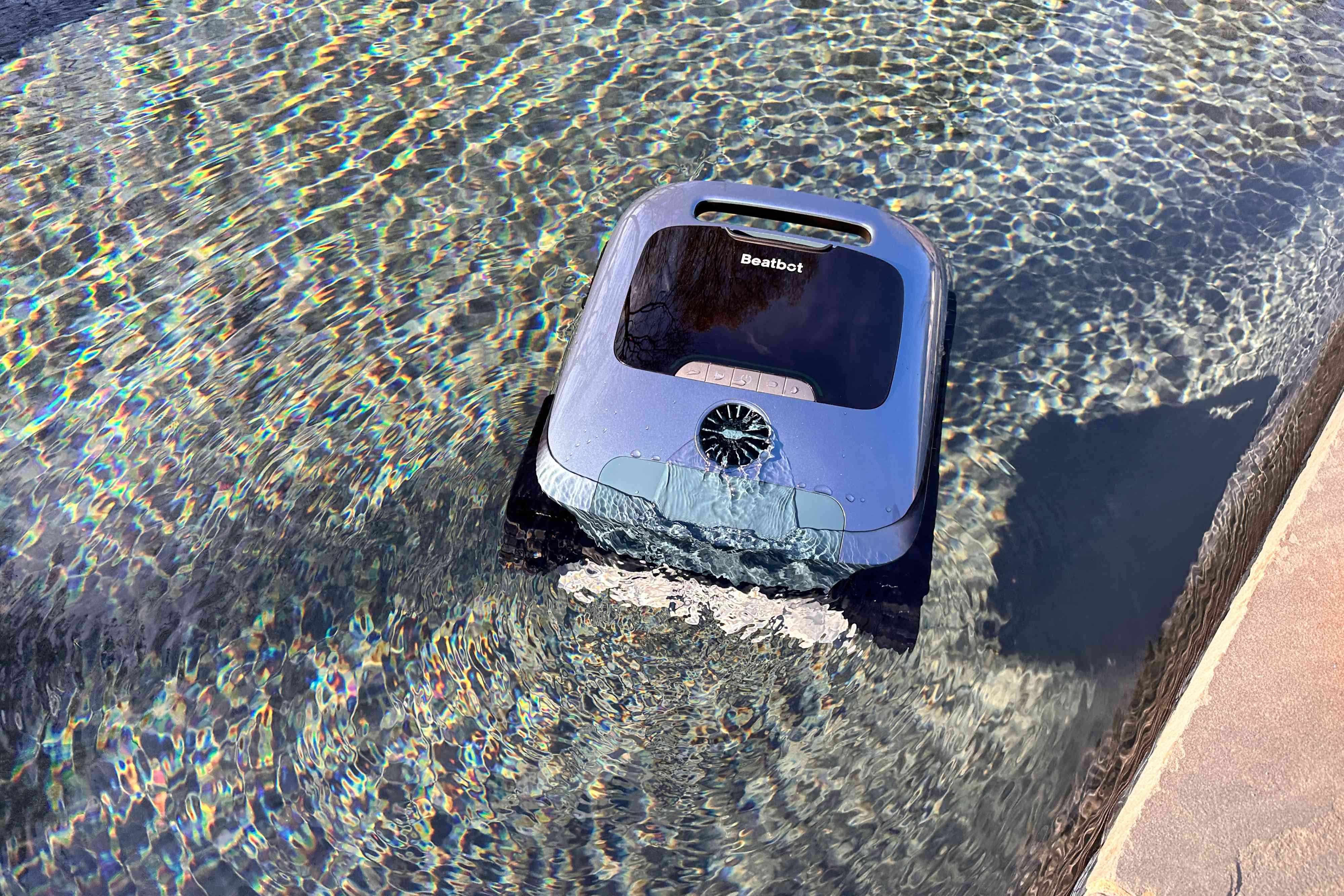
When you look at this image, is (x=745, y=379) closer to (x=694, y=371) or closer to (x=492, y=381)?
(x=694, y=371)

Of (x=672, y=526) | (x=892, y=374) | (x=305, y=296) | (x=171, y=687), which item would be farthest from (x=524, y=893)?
(x=305, y=296)

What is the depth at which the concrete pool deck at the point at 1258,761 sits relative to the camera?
2.59 metres

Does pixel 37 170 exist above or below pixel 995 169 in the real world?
above

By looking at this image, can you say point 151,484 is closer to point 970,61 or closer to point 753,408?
point 753,408

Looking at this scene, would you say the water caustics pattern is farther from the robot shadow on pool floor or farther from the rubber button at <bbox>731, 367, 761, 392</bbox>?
the rubber button at <bbox>731, 367, 761, 392</bbox>

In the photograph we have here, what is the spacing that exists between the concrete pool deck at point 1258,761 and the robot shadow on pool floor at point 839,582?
869mm

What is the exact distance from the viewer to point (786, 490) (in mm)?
2686

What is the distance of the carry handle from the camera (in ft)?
11.1

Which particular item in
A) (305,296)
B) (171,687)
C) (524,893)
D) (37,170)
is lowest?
(524,893)

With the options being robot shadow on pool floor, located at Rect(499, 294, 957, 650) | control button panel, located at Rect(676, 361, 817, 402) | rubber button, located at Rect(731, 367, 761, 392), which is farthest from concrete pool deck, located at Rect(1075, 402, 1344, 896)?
rubber button, located at Rect(731, 367, 761, 392)

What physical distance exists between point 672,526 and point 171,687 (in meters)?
1.85

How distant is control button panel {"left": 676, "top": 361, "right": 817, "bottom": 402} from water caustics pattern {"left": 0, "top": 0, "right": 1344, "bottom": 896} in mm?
906

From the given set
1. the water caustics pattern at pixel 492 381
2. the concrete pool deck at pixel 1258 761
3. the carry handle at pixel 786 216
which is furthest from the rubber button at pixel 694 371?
the concrete pool deck at pixel 1258 761

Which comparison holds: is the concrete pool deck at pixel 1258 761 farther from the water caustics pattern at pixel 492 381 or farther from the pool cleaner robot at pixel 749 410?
the pool cleaner robot at pixel 749 410
